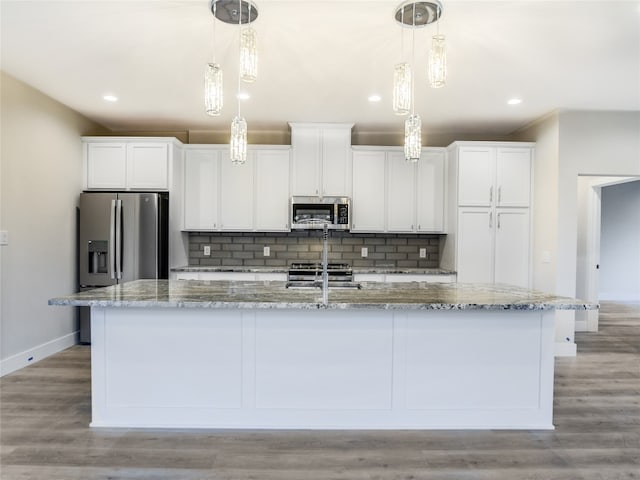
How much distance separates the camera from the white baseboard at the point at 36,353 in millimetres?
3341

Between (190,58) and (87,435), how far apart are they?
270 centimetres

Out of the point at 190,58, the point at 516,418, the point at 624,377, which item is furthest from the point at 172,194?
the point at 624,377

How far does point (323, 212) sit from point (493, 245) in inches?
78.9

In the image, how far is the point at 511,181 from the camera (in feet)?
14.6

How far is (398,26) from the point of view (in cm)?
248

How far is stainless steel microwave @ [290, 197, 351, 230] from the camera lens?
14.9 ft

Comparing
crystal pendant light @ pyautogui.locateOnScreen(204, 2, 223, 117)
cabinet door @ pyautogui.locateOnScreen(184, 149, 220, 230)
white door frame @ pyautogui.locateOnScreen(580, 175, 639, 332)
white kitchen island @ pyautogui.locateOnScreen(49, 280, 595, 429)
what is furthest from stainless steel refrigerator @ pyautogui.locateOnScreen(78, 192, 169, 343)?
white door frame @ pyautogui.locateOnScreen(580, 175, 639, 332)

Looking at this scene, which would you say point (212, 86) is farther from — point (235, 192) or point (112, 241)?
point (112, 241)

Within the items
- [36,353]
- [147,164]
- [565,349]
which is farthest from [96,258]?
[565,349]

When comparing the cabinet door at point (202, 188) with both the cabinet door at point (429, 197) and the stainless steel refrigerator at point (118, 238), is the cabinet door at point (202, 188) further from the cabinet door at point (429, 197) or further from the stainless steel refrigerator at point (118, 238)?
the cabinet door at point (429, 197)

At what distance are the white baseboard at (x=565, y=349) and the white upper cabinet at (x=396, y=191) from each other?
1757mm

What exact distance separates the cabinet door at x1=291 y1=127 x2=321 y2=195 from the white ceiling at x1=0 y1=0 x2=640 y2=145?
0.27 meters

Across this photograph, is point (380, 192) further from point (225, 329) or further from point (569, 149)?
point (225, 329)

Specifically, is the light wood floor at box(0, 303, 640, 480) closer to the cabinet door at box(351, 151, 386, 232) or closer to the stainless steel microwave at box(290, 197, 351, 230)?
the stainless steel microwave at box(290, 197, 351, 230)
